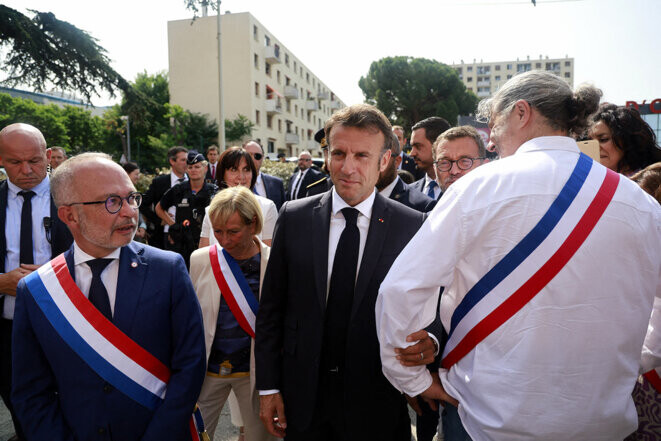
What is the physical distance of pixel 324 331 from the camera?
1.84 m

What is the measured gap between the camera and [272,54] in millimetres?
42500

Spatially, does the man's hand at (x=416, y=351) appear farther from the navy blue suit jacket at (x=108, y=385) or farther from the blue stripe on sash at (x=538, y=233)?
the navy blue suit jacket at (x=108, y=385)

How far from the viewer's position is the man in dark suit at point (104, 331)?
5.55 feet

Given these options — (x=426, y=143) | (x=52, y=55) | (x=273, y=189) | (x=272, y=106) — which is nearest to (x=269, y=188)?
(x=273, y=189)

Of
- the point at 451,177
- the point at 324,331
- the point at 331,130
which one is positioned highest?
the point at 331,130

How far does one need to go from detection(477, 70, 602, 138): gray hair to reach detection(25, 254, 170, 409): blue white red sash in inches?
71.7

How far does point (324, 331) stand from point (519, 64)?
131 meters

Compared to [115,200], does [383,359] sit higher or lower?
lower

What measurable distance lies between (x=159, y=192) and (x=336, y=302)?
498 cm

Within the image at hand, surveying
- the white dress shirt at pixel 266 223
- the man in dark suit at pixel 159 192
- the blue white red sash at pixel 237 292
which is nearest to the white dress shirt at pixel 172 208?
the man in dark suit at pixel 159 192

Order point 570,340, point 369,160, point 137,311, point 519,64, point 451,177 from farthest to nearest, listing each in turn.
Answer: point 519,64 < point 451,177 < point 369,160 < point 137,311 < point 570,340

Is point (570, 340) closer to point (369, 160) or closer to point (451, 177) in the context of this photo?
point (369, 160)

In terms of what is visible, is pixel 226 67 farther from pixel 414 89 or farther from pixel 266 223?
pixel 266 223

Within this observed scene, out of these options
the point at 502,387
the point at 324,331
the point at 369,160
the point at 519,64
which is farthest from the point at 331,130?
the point at 519,64
